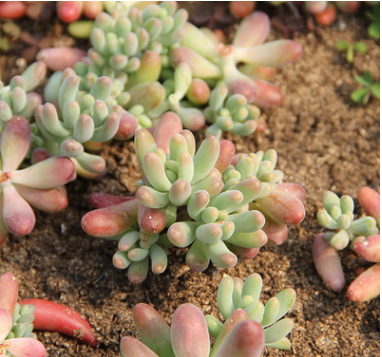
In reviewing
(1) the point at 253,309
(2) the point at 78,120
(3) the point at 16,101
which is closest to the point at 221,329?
(1) the point at 253,309

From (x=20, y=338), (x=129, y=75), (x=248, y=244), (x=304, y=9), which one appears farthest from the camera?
(x=304, y=9)

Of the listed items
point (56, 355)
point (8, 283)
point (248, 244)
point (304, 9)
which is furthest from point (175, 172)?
point (304, 9)

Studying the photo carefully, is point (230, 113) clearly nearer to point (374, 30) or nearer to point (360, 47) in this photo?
point (360, 47)

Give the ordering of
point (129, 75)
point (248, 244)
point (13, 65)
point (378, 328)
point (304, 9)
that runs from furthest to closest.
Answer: point (304, 9), point (13, 65), point (129, 75), point (378, 328), point (248, 244)

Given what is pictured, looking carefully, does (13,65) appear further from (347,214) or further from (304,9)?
(347,214)

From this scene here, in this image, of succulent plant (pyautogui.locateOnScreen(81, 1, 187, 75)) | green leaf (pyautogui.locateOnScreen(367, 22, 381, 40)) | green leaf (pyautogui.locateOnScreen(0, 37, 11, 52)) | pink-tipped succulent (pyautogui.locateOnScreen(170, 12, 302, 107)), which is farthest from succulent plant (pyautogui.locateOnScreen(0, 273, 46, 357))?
green leaf (pyautogui.locateOnScreen(367, 22, 381, 40))

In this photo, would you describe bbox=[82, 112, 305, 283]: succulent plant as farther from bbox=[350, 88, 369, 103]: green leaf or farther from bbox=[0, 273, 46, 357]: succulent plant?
bbox=[350, 88, 369, 103]: green leaf

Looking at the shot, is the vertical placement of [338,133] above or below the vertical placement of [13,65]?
above
